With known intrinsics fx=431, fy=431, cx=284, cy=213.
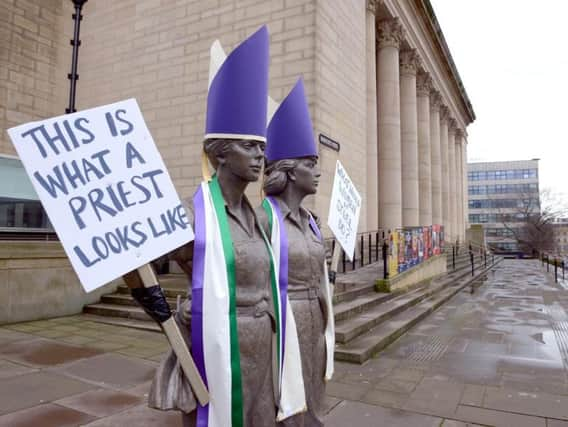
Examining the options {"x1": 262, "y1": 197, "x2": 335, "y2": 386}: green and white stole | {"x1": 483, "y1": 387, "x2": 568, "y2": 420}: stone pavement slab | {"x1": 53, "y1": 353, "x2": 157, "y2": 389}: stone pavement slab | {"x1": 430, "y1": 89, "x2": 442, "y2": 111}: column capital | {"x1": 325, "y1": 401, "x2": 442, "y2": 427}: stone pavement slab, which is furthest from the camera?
{"x1": 430, "y1": 89, "x2": 442, "y2": 111}: column capital

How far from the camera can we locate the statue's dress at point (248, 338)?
1914 millimetres

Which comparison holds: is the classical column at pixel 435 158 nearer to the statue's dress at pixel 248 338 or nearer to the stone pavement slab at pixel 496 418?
the stone pavement slab at pixel 496 418

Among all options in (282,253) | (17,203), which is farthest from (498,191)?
(282,253)

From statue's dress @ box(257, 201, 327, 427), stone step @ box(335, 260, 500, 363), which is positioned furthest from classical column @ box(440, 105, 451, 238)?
statue's dress @ box(257, 201, 327, 427)

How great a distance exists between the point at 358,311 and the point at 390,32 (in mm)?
16114

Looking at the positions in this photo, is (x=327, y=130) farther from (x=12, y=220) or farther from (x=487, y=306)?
(x=12, y=220)

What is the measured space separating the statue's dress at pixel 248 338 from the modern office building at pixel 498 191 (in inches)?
3200

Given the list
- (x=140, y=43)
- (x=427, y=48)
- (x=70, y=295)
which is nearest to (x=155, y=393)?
(x=70, y=295)

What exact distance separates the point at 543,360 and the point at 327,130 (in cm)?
751

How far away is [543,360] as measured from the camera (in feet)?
19.3

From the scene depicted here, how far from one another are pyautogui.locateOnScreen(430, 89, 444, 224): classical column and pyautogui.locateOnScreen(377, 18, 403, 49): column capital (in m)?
9.76

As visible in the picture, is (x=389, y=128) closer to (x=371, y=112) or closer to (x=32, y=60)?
(x=371, y=112)

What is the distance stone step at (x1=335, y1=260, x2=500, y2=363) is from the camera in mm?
5602

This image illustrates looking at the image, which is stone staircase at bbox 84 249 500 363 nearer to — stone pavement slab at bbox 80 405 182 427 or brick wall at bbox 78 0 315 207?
stone pavement slab at bbox 80 405 182 427
